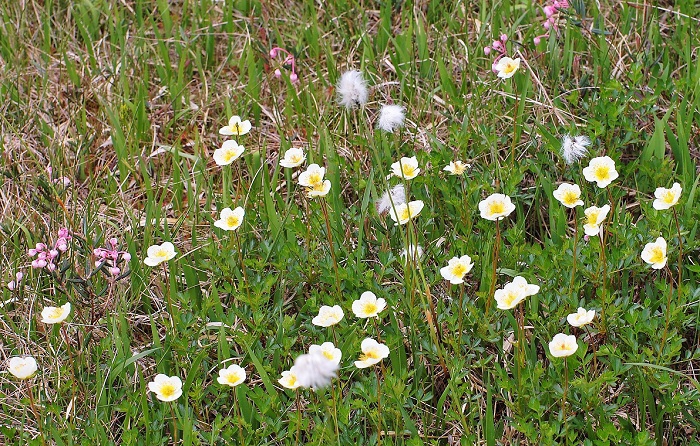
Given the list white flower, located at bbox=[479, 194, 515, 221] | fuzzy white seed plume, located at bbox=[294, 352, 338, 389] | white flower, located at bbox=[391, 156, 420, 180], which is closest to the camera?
fuzzy white seed plume, located at bbox=[294, 352, 338, 389]

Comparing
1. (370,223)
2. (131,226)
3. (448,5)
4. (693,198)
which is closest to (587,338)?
(693,198)

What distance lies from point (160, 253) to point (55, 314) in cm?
38

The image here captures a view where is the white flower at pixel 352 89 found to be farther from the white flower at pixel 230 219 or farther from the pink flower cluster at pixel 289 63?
the white flower at pixel 230 219

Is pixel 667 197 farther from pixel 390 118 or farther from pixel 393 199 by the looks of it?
pixel 390 118

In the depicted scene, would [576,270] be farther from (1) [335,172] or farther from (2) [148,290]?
(2) [148,290]

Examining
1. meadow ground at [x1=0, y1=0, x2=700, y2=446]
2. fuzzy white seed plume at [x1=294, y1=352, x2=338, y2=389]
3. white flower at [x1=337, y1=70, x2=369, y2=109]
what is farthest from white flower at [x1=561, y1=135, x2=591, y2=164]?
fuzzy white seed plume at [x1=294, y1=352, x2=338, y2=389]

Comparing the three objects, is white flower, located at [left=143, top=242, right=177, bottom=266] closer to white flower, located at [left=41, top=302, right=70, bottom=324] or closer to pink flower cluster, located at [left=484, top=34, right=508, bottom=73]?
white flower, located at [left=41, top=302, right=70, bottom=324]

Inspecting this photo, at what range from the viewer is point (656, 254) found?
8.51 feet

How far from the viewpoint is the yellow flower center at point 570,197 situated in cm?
275

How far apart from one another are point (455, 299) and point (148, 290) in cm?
105

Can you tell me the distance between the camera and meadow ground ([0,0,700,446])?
8.29 ft

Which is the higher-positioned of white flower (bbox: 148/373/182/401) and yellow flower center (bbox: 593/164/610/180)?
yellow flower center (bbox: 593/164/610/180)

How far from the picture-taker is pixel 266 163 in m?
3.50

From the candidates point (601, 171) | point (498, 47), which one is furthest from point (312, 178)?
point (498, 47)
